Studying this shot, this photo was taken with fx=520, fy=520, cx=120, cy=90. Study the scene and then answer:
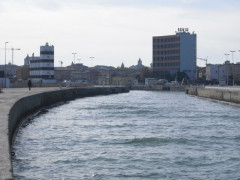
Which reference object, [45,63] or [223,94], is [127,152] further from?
[45,63]

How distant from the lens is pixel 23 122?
133 ft

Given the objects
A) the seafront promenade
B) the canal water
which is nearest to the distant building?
the seafront promenade

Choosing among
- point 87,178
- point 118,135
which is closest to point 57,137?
point 118,135

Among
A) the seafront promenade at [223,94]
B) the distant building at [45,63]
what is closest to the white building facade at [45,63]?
the distant building at [45,63]

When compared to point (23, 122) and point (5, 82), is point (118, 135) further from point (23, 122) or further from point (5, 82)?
point (5, 82)

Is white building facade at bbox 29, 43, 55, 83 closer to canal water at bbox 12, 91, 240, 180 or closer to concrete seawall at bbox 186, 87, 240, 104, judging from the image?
concrete seawall at bbox 186, 87, 240, 104

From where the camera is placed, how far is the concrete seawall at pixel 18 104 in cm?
1592

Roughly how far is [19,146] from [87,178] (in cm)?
878

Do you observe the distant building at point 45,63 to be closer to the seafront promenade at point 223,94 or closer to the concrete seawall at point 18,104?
the concrete seawall at point 18,104

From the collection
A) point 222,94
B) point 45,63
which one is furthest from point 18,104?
point 45,63

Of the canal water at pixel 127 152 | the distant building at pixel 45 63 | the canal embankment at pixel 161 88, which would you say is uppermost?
the distant building at pixel 45 63

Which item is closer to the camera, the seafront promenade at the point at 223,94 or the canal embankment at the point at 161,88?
the seafront promenade at the point at 223,94

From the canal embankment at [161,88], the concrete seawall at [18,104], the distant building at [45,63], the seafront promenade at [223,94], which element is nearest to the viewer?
the concrete seawall at [18,104]

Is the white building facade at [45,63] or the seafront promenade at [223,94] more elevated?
the white building facade at [45,63]
